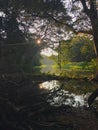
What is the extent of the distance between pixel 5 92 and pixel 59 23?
18.4 metres

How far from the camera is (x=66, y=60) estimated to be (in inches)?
1374

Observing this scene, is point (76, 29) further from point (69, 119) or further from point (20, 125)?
point (20, 125)

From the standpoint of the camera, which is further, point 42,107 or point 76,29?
point 76,29

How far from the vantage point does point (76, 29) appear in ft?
89.0

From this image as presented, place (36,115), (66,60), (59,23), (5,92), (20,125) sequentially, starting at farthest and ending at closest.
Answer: (66,60), (59,23), (5,92), (36,115), (20,125)

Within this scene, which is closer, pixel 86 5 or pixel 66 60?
pixel 86 5

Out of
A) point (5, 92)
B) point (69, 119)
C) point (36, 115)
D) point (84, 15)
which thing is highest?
point (84, 15)

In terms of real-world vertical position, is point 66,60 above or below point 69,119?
below

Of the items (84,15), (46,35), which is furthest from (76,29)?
(46,35)

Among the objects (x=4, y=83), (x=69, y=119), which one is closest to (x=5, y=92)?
(x=4, y=83)

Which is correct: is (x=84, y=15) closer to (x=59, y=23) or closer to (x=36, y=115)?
Result: (x=59, y=23)

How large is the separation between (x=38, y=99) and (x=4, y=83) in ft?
5.58

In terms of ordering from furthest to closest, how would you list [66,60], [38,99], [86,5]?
1. [66,60]
2. [86,5]
3. [38,99]

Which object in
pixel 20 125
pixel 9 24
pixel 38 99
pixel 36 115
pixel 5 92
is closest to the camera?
pixel 20 125
